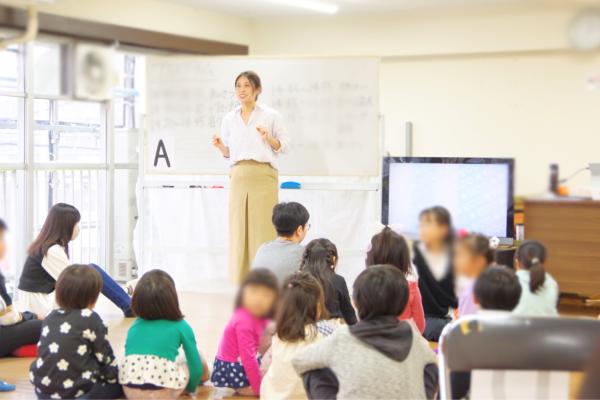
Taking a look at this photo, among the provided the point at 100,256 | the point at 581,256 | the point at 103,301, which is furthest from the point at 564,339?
the point at 103,301

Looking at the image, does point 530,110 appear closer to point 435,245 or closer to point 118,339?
point 435,245

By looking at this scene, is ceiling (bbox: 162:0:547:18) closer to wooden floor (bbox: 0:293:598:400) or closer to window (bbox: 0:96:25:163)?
window (bbox: 0:96:25:163)

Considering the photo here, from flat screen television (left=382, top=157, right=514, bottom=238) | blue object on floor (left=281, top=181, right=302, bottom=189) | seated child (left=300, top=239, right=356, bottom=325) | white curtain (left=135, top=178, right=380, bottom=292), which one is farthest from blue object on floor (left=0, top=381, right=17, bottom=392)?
flat screen television (left=382, top=157, right=514, bottom=238)

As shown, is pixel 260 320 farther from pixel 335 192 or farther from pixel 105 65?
pixel 335 192

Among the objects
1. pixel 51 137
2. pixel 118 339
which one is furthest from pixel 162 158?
pixel 51 137

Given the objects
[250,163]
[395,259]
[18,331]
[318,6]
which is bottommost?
[18,331]

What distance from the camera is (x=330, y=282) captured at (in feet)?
9.84

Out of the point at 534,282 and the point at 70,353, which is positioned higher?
the point at 534,282

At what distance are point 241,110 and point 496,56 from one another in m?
0.63

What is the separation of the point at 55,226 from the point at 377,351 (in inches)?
38.7

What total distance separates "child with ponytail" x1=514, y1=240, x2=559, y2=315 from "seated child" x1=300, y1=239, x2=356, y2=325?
1.59 metres

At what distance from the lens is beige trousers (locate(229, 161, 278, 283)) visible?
148cm

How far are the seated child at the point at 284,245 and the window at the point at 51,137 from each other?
245 millimetres

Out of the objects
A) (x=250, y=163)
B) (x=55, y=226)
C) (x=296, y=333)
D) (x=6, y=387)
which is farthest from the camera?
(x=6, y=387)
